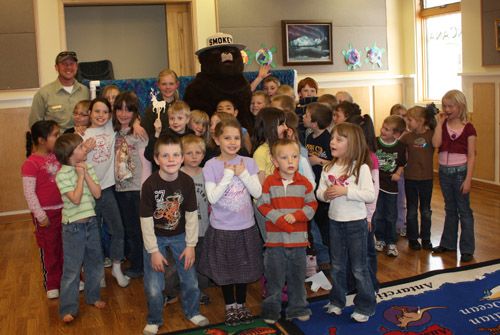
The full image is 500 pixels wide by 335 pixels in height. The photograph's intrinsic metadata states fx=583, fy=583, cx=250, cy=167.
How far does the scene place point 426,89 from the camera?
8.46 m

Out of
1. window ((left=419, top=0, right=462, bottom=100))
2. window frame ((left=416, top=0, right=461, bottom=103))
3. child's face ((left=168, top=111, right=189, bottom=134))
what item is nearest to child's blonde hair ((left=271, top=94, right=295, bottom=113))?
child's face ((left=168, top=111, right=189, bottom=134))

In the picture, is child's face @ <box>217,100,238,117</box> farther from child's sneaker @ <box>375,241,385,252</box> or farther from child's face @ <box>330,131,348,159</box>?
child's sneaker @ <box>375,241,385,252</box>

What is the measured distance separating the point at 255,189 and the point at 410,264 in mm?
1650

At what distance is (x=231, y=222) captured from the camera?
3.32 m

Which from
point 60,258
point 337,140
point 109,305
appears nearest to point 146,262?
point 109,305

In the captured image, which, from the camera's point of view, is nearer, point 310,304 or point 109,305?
point 310,304

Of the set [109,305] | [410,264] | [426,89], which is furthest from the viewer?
[426,89]

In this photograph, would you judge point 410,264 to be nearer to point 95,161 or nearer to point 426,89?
point 95,161

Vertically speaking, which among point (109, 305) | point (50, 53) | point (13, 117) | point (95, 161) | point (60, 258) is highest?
point (50, 53)

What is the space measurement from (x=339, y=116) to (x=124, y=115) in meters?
1.50

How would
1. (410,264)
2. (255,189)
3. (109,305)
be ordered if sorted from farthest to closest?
(410,264), (109,305), (255,189)

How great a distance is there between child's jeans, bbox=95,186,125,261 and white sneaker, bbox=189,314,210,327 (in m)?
0.96

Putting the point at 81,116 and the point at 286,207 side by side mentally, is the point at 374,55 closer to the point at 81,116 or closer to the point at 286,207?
the point at 81,116

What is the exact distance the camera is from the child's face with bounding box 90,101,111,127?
3.98 meters
